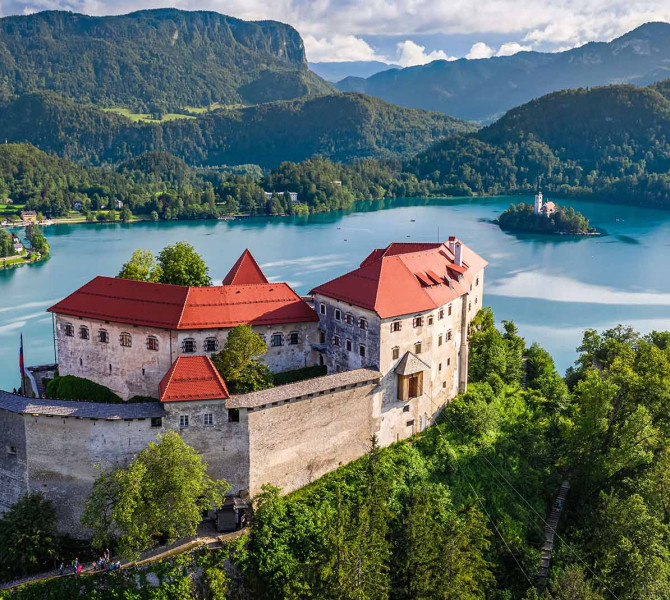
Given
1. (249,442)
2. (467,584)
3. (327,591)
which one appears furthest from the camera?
(249,442)

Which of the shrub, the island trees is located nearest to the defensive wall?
the island trees

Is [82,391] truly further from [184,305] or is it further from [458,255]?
[458,255]

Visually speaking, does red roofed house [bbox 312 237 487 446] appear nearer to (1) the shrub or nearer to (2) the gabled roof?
(2) the gabled roof

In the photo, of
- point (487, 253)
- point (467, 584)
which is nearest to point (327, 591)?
point (467, 584)

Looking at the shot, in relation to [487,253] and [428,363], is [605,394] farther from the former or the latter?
[487,253]

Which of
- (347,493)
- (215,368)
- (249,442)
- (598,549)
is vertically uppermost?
(215,368)

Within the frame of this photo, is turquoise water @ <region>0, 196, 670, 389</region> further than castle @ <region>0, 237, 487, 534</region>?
Yes
